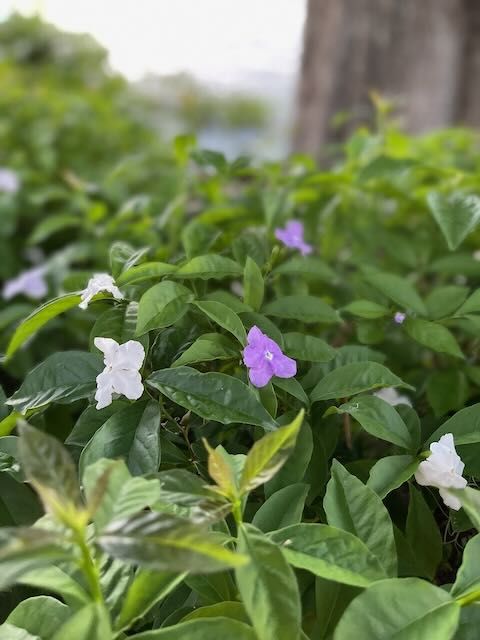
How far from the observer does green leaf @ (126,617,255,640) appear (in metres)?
0.45

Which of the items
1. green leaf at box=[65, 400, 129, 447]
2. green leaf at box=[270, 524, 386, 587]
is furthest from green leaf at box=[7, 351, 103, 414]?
green leaf at box=[270, 524, 386, 587]

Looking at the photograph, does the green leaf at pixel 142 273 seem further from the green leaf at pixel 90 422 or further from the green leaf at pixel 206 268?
the green leaf at pixel 90 422

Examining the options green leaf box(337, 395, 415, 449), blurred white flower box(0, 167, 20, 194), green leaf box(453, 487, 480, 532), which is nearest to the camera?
green leaf box(453, 487, 480, 532)

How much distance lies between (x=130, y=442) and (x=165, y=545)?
175mm

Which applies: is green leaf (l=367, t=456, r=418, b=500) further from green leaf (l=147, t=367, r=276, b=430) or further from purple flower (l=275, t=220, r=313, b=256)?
purple flower (l=275, t=220, r=313, b=256)

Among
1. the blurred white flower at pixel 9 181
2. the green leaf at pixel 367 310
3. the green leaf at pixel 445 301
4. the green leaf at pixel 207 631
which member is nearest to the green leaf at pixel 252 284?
the green leaf at pixel 367 310

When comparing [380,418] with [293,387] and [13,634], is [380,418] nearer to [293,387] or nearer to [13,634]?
[293,387]

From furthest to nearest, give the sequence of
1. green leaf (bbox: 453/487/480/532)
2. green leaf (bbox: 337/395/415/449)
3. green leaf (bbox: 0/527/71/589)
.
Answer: green leaf (bbox: 337/395/415/449) → green leaf (bbox: 453/487/480/532) → green leaf (bbox: 0/527/71/589)

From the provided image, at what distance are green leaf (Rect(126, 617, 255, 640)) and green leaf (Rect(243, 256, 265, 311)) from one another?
0.33 m

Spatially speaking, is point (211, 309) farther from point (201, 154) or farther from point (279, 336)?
→ point (201, 154)

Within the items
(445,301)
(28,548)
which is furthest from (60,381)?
→ (445,301)

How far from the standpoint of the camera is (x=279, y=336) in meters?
0.66

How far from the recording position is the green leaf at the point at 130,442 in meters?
0.55

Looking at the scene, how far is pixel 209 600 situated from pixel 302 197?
79cm
